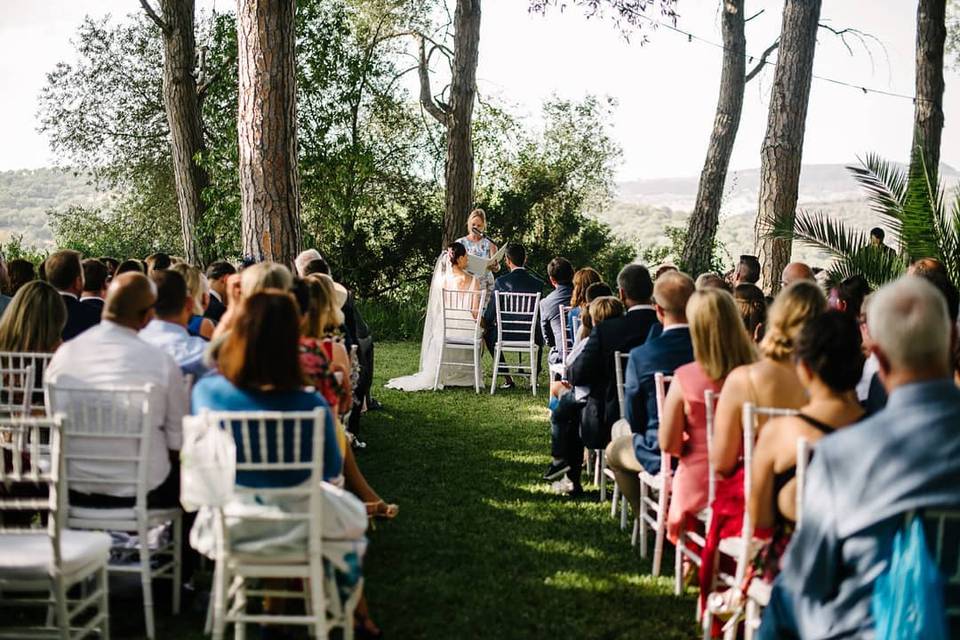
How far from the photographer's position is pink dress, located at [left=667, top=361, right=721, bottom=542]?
420cm

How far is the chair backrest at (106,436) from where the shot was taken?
383 centimetres

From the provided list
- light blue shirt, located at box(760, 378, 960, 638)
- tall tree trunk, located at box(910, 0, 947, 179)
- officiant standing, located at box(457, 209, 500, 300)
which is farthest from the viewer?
tall tree trunk, located at box(910, 0, 947, 179)

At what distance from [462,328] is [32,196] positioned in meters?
34.8

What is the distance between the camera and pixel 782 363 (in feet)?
12.0

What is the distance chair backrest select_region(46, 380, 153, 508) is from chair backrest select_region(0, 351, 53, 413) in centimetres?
71

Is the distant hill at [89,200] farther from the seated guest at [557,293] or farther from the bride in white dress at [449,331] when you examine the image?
the seated guest at [557,293]

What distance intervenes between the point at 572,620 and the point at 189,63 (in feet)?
36.9

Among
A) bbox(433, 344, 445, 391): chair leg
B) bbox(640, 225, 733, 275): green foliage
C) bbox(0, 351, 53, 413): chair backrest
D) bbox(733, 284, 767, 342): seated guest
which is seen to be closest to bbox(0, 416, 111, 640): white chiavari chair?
bbox(0, 351, 53, 413): chair backrest

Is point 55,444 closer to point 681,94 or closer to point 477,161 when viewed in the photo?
point 477,161

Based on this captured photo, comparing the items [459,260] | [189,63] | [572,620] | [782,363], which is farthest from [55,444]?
[189,63]

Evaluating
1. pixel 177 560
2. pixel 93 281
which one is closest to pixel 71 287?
pixel 93 281

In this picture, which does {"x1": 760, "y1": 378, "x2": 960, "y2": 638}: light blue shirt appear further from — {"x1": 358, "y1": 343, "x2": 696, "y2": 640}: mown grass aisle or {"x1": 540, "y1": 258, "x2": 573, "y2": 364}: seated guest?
{"x1": 540, "y1": 258, "x2": 573, "y2": 364}: seated guest

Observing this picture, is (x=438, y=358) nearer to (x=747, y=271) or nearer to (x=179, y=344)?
(x=747, y=271)

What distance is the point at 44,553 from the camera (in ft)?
11.2
